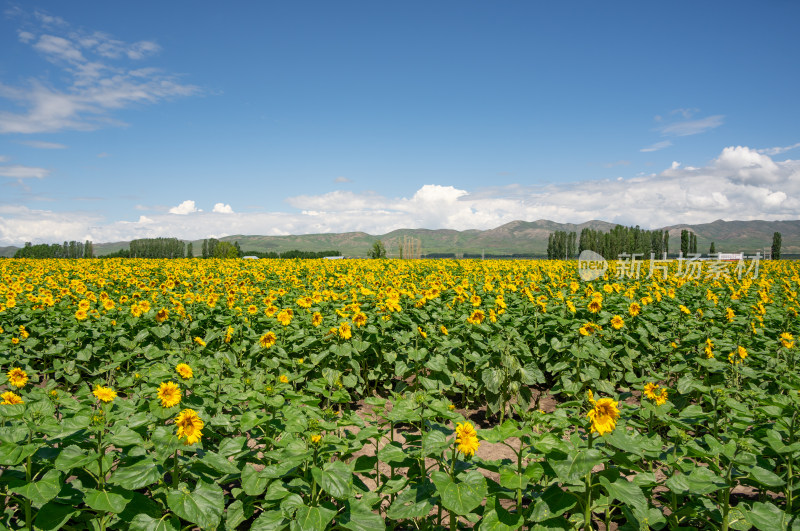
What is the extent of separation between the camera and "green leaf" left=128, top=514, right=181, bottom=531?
255 centimetres

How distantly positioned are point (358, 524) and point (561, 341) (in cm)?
457

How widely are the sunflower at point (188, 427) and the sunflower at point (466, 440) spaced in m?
1.65

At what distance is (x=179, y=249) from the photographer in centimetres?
9544

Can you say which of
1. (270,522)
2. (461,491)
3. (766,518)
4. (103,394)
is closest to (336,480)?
(270,522)

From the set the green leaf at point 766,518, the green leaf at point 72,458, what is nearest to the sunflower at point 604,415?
the green leaf at point 766,518

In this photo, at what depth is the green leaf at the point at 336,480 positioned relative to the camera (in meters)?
2.55

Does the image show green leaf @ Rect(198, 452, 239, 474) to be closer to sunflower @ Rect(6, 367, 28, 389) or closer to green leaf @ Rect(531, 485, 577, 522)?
green leaf @ Rect(531, 485, 577, 522)

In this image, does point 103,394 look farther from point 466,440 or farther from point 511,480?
point 511,480

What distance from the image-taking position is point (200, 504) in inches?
105

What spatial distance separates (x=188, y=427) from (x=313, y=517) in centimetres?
101

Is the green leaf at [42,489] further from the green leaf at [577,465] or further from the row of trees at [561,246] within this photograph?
the row of trees at [561,246]

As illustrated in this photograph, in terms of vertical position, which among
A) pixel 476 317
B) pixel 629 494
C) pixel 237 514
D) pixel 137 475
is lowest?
pixel 237 514

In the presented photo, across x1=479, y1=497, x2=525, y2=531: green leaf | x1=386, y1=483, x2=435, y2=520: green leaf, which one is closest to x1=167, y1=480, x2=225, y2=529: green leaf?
x1=386, y1=483, x2=435, y2=520: green leaf

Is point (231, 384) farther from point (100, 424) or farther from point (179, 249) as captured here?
point (179, 249)
